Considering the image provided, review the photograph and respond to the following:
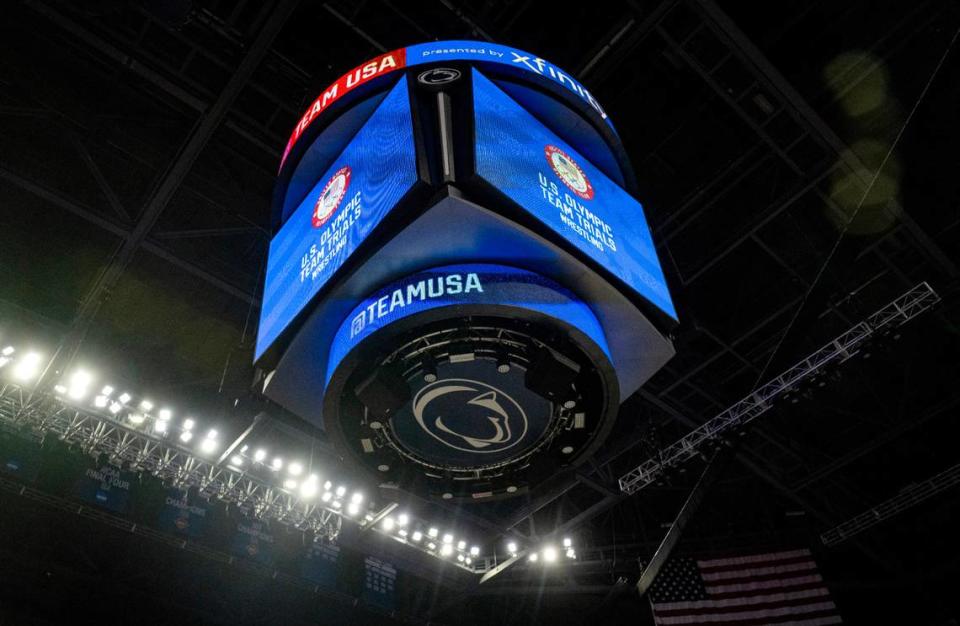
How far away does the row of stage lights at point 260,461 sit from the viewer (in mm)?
9664

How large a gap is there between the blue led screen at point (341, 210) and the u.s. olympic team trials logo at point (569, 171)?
1.32 metres

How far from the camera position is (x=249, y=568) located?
455 inches

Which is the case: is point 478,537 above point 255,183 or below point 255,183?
below

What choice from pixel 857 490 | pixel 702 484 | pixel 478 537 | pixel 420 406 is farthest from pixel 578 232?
pixel 857 490

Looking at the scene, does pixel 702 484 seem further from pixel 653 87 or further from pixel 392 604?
pixel 392 604

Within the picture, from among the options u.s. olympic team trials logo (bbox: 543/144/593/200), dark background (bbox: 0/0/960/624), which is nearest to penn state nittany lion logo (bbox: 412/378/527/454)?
u.s. olympic team trials logo (bbox: 543/144/593/200)

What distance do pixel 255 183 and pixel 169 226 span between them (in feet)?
5.51

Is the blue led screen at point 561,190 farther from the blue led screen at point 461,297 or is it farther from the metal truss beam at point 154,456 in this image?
the metal truss beam at point 154,456

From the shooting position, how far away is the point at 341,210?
5.09 metres

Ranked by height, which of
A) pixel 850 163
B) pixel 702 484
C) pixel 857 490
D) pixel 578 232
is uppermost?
pixel 850 163

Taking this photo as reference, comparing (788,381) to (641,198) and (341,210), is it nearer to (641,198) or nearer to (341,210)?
(641,198)

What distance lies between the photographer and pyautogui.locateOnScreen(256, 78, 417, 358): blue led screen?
15.1 feet

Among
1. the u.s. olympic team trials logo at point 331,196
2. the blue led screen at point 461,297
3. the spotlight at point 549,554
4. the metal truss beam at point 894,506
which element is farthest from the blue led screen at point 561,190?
the metal truss beam at point 894,506

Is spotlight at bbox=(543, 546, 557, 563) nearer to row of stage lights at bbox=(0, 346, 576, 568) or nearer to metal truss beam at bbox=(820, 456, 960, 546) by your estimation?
row of stage lights at bbox=(0, 346, 576, 568)
